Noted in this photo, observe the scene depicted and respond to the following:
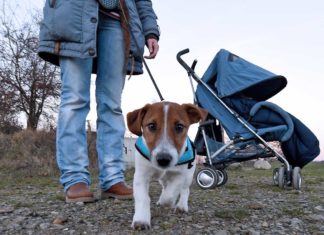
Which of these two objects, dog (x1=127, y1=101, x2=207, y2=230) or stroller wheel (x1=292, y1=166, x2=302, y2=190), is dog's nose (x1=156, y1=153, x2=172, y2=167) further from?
stroller wheel (x1=292, y1=166, x2=302, y2=190)

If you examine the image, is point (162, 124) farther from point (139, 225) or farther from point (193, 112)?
point (139, 225)

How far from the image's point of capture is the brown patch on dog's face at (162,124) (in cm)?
288

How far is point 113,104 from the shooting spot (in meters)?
3.89

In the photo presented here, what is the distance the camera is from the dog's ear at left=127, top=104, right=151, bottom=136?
314 centimetres

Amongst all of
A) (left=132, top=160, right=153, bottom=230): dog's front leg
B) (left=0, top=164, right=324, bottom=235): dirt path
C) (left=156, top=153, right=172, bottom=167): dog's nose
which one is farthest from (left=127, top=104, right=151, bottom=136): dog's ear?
(left=0, top=164, right=324, bottom=235): dirt path

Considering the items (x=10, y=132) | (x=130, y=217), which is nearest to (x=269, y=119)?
(x=130, y=217)

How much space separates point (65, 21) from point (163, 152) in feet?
5.13

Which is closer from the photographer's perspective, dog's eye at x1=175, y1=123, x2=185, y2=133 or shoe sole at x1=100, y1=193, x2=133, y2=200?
dog's eye at x1=175, y1=123, x2=185, y2=133

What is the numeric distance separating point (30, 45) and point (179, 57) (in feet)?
34.9

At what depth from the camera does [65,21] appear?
3578mm

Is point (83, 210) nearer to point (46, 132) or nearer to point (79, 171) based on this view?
point (79, 171)

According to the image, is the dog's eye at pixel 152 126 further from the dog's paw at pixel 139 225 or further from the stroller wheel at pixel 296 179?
the stroller wheel at pixel 296 179

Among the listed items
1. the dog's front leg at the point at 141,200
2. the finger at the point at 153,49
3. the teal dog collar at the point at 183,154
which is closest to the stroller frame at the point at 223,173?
the finger at the point at 153,49

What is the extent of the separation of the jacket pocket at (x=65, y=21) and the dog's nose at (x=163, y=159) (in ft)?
4.62
